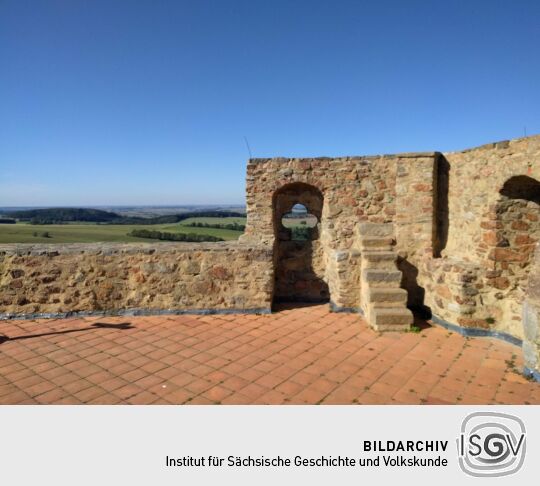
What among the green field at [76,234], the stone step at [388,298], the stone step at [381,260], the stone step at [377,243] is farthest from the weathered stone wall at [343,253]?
the green field at [76,234]

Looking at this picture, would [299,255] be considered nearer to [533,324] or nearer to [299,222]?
[299,222]

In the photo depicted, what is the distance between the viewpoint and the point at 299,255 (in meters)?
7.61

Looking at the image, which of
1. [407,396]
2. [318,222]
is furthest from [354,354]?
[318,222]

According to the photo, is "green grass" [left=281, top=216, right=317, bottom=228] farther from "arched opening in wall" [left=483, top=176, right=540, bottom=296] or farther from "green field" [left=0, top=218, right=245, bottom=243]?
"green field" [left=0, top=218, right=245, bottom=243]

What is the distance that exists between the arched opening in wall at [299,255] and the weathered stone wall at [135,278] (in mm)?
1230

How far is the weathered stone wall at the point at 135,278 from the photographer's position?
6129mm

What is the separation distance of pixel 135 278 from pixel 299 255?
10.8 feet

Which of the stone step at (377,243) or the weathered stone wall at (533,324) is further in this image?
the stone step at (377,243)

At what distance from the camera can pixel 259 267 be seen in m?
6.36

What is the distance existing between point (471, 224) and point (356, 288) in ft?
7.07

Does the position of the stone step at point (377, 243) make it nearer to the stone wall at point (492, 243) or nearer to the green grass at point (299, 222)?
the stone wall at point (492, 243)

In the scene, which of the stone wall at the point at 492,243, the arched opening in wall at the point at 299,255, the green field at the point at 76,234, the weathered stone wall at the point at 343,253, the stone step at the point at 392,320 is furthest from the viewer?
the green field at the point at 76,234

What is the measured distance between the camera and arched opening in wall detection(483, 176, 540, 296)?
5.17 metres

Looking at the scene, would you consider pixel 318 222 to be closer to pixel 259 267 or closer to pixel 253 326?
pixel 259 267
